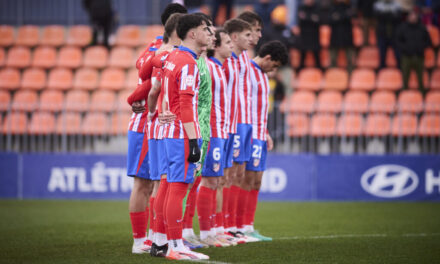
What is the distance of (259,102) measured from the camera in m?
7.93

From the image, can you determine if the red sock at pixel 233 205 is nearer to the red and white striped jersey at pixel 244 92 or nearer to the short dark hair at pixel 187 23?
the red and white striped jersey at pixel 244 92

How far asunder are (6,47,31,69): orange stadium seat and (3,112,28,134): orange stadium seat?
3701 mm

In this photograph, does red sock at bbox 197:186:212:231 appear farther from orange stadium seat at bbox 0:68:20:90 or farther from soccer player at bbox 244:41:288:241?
orange stadium seat at bbox 0:68:20:90

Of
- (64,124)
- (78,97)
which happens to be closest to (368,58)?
(78,97)

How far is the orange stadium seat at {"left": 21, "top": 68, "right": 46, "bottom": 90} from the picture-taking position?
54.5 ft

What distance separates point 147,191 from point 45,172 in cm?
769

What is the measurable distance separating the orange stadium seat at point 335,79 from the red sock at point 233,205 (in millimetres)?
8532

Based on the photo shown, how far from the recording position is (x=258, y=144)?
785cm

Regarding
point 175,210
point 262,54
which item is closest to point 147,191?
point 175,210

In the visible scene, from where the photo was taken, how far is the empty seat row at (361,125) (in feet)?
43.9

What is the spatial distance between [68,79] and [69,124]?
2.94 metres

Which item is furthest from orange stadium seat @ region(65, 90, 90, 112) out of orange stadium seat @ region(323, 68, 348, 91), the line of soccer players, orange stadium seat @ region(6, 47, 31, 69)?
the line of soccer players

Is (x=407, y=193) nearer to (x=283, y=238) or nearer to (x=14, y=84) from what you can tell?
(x=283, y=238)

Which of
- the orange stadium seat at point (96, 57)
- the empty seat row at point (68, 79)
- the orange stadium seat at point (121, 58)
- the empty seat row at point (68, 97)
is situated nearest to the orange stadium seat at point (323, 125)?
the empty seat row at point (68, 97)
